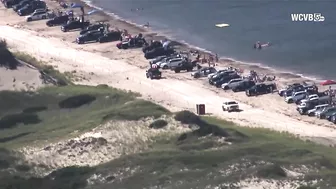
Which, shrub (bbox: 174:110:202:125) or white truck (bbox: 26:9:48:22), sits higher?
shrub (bbox: 174:110:202:125)

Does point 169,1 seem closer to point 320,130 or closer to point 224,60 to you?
point 224,60

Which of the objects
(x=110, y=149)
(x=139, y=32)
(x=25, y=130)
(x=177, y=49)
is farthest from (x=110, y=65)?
(x=110, y=149)

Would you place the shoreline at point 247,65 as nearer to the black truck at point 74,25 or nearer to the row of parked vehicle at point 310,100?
the row of parked vehicle at point 310,100

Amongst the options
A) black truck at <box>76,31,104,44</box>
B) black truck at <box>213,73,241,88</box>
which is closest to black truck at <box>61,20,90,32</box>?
black truck at <box>76,31,104,44</box>

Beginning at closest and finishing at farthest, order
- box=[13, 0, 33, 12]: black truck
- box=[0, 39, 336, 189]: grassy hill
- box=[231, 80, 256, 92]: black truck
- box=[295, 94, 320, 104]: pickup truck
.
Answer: box=[0, 39, 336, 189]: grassy hill
box=[295, 94, 320, 104]: pickup truck
box=[231, 80, 256, 92]: black truck
box=[13, 0, 33, 12]: black truck

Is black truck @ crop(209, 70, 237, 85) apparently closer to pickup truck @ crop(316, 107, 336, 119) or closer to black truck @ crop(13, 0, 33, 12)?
pickup truck @ crop(316, 107, 336, 119)

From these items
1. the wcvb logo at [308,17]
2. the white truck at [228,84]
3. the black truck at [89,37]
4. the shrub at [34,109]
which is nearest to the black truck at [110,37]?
the black truck at [89,37]
